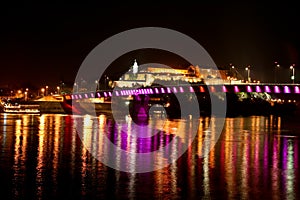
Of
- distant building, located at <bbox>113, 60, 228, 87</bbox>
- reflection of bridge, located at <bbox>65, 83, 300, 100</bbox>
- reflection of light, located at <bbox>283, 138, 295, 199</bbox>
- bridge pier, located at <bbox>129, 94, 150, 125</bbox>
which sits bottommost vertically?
reflection of light, located at <bbox>283, 138, 295, 199</bbox>

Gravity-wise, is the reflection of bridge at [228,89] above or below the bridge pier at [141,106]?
above

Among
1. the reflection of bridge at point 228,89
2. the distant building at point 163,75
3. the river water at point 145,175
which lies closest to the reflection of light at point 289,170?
the river water at point 145,175

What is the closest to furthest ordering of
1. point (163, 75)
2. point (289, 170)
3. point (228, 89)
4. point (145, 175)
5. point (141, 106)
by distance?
point (145, 175), point (289, 170), point (228, 89), point (141, 106), point (163, 75)

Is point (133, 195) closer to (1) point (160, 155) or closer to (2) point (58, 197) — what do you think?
(2) point (58, 197)

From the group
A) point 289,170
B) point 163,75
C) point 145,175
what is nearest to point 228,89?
point 289,170

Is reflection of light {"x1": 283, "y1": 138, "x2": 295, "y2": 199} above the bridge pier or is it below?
below

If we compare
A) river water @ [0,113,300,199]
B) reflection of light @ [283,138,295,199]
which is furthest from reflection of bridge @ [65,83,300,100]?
river water @ [0,113,300,199]

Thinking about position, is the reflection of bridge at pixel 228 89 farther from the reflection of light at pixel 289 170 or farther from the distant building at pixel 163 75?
the distant building at pixel 163 75

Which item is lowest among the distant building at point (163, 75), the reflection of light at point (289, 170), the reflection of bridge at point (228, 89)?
the reflection of light at point (289, 170)

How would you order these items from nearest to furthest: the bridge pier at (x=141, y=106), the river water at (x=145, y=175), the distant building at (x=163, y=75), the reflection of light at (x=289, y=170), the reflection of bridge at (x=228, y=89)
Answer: the river water at (x=145, y=175) → the reflection of light at (x=289, y=170) → the reflection of bridge at (x=228, y=89) → the bridge pier at (x=141, y=106) → the distant building at (x=163, y=75)

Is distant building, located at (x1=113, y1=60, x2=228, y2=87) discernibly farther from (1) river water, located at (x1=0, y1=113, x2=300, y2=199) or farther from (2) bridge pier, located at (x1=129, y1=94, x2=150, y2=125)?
(1) river water, located at (x1=0, y1=113, x2=300, y2=199)

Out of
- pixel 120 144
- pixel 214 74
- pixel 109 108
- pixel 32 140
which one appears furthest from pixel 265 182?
pixel 214 74

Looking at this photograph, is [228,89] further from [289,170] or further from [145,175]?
[145,175]

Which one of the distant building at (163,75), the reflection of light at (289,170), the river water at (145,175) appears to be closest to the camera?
the river water at (145,175)
